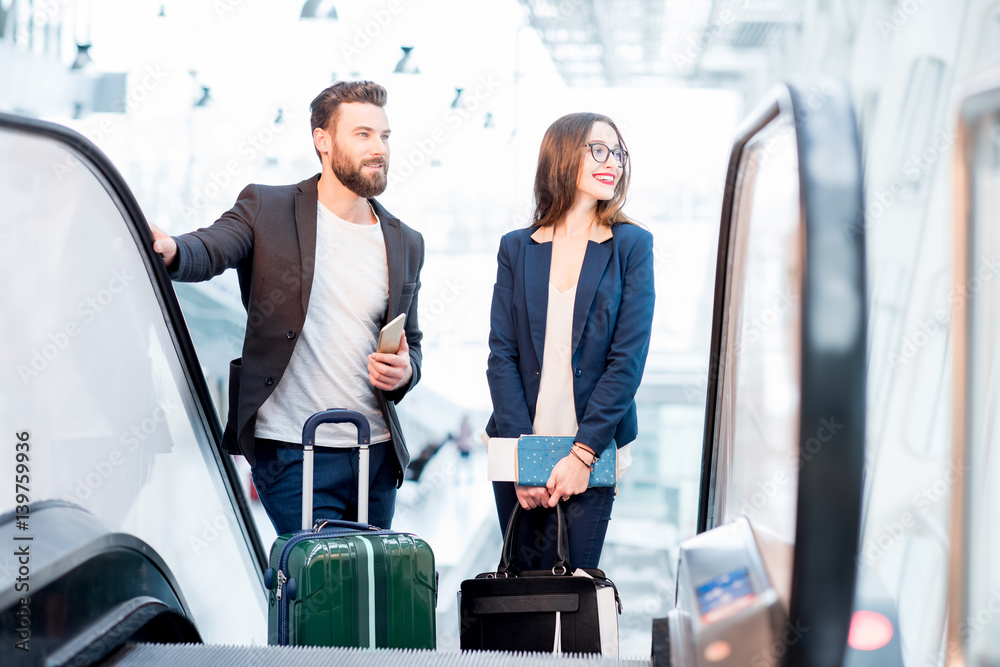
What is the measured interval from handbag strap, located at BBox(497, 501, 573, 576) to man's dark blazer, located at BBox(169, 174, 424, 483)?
1.66 ft

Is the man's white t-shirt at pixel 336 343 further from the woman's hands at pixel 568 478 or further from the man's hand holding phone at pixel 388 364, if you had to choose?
the woman's hands at pixel 568 478

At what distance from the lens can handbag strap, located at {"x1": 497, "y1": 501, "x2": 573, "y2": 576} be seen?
2336mm

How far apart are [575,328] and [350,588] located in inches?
36.6

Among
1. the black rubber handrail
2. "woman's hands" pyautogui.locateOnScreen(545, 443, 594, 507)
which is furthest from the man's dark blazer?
the black rubber handrail

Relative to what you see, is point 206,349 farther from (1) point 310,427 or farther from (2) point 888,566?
(2) point 888,566

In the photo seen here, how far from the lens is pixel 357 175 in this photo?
2.72 metres

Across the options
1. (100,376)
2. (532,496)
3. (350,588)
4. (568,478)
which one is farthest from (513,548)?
(100,376)

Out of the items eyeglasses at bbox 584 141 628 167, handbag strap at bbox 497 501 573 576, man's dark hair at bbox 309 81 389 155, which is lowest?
handbag strap at bbox 497 501 573 576

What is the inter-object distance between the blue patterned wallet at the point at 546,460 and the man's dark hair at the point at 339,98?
45.9 inches

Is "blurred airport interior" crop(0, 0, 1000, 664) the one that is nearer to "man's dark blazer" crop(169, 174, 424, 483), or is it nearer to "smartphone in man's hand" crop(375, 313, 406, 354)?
"man's dark blazer" crop(169, 174, 424, 483)

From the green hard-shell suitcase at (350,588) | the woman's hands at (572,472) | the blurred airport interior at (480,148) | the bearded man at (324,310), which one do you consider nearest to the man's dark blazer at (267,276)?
the bearded man at (324,310)

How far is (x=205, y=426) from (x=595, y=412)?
4.75 ft

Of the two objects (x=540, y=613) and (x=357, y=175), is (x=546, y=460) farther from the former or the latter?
(x=357, y=175)

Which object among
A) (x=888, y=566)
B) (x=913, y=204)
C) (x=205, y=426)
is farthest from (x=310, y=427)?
(x=913, y=204)
